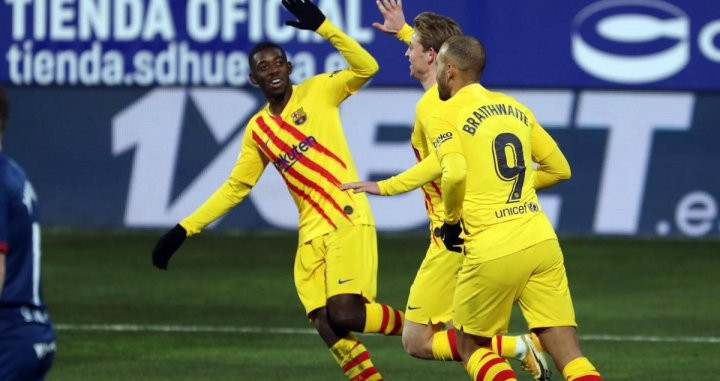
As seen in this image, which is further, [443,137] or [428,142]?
[428,142]

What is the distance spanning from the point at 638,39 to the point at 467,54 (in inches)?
399

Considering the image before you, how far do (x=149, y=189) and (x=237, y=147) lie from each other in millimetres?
1101

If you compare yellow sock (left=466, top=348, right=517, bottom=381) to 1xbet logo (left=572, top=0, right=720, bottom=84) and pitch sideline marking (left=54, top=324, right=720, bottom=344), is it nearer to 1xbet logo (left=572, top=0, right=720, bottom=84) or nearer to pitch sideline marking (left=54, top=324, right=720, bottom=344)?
pitch sideline marking (left=54, top=324, right=720, bottom=344)

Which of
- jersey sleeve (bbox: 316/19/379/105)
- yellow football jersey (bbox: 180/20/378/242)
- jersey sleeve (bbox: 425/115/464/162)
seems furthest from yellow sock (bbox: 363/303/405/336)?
jersey sleeve (bbox: 425/115/464/162)

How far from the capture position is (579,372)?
7363mm

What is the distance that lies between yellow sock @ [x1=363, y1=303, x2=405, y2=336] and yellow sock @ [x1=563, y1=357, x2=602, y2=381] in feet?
5.68

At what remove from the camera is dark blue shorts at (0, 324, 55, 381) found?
226 inches

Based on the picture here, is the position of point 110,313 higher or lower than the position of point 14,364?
lower

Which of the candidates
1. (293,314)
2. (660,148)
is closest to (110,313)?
(293,314)

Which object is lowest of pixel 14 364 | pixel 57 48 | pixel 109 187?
pixel 109 187

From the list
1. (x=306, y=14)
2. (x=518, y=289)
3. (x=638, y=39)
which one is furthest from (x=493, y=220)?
(x=638, y=39)

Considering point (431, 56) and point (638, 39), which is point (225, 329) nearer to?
point (431, 56)

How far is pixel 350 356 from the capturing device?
8.95 m

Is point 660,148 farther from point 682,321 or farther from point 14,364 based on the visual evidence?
point 14,364
